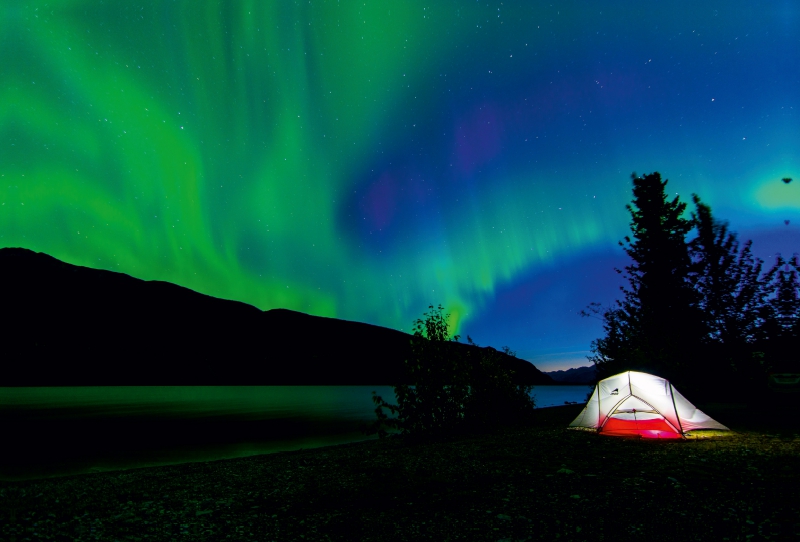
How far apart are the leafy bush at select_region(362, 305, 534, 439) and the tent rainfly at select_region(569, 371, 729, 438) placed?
18.3ft

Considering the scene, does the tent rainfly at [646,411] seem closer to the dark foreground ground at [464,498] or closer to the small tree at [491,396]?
the dark foreground ground at [464,498]

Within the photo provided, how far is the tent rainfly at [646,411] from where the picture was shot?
16.6 m

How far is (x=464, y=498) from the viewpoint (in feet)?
29.9

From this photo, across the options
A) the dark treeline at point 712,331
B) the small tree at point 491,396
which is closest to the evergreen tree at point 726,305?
the dark treeline at point 712,331

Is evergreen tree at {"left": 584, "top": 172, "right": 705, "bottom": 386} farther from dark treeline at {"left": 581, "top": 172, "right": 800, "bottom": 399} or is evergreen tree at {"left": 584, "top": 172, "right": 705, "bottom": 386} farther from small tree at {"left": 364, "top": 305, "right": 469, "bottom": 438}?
small tree at {"left": 364, "top": 305, "right": 469, "bottom": 438}

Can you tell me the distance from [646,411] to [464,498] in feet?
37.0

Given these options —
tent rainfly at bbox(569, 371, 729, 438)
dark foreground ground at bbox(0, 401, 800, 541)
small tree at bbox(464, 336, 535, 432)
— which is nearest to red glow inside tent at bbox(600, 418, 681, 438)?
tent rainfly at bbox(569, 371, 729, 438)

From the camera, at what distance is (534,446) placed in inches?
607

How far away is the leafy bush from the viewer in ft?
66.0

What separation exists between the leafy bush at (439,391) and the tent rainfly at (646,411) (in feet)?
18.3

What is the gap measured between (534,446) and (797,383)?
1912cm

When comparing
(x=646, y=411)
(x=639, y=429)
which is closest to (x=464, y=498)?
(x=639, y=429)

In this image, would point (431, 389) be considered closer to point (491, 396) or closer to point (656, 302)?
point (491, 396)

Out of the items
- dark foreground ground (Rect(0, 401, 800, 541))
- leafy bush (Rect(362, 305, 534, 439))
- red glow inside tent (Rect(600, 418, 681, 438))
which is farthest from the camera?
leafy bush (Rect(362, 305, 534, 439))
